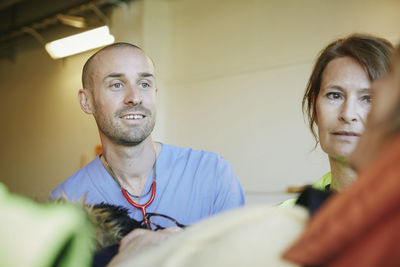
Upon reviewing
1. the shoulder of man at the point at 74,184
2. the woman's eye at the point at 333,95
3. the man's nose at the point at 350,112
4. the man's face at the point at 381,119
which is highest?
the man's face at the point at 381,119

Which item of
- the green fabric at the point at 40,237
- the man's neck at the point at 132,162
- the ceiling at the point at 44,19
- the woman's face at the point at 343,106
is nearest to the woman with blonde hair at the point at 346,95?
the woman's face at the point at 343,106

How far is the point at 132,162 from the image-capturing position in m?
2.08

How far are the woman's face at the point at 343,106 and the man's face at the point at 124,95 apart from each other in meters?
0.88

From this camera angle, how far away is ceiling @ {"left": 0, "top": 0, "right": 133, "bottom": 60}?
6.68 meters

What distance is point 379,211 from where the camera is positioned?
45cm

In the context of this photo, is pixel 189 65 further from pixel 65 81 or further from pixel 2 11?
pixel 2 11

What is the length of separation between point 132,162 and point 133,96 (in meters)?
0.31

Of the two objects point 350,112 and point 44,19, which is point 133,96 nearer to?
point 350,112

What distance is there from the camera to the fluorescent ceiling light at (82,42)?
5.50 meters

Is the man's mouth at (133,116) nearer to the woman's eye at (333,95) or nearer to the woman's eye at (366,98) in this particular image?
the woman's eye at (333,95)

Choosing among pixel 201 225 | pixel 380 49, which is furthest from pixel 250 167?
pixel 201 225

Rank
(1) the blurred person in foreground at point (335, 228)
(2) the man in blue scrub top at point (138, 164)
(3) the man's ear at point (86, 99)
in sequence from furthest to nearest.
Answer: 1. (3) the man's ear at point (86, 99)
2. (2) the man in blue scrub top at point (138, 164)
3. (1) the blurred person in foreground at point (335, 228)

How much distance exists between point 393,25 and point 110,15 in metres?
4.06

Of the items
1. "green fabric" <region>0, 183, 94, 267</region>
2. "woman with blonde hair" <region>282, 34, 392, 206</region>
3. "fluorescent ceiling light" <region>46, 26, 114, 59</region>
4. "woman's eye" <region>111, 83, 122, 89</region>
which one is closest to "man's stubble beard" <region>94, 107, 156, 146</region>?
"woman's eye" <region>111, 83, 122, 89</region>
